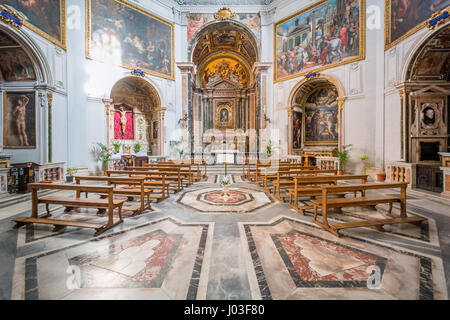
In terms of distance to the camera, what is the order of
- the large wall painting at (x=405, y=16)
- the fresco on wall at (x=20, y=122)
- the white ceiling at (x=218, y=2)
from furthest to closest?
the white ceiling at (x=218, y=2), the fresco on wall at (x=20, y=122), the large wall painting at (x=405, y=16)

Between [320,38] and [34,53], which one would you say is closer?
[34,53]

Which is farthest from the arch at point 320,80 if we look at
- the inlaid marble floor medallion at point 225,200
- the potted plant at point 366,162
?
the inlaid marble floor medallion at point 225,200

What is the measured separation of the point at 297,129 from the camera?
45.6 ft

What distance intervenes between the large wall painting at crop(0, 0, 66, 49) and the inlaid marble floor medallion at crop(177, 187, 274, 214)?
897 cm

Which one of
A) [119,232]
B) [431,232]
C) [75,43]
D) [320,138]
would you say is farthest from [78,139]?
[320,138]

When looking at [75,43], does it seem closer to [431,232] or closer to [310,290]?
[310,290]

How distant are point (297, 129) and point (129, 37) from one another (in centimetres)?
1275

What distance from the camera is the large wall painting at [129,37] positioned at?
426 inches

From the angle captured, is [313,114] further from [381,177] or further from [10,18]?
[10,18]

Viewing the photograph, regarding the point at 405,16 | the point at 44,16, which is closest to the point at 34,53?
the point at 44,16

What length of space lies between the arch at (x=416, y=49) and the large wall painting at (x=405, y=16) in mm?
475

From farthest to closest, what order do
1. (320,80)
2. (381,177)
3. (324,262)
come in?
(320,80)
(381,177)
(324,262)

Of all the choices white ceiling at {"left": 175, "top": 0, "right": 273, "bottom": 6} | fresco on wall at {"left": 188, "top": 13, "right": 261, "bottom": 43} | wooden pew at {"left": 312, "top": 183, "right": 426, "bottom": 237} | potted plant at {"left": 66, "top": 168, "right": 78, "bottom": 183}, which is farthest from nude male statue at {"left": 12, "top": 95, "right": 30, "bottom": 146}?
white ceiling at {"left": 175, "top": 0, "right": 273, "bottom": 6}

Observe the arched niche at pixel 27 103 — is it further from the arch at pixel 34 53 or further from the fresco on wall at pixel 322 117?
the fresco on wall at pixel 322 117
